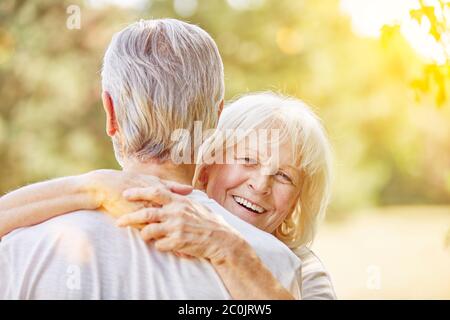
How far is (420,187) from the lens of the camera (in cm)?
1029

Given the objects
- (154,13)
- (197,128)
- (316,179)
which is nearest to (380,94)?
(154,13)

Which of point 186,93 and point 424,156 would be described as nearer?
point 186,93

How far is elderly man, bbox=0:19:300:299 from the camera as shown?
1.30 m

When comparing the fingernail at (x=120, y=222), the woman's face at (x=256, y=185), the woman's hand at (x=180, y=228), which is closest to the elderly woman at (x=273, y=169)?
the woman's face at (x=256, y=185)

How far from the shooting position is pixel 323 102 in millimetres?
9516

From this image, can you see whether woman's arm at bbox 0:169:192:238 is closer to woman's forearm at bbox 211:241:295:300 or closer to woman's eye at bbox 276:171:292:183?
woman's forearm at bbox 211:241:295:300

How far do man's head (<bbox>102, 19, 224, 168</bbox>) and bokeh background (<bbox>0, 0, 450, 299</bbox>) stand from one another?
6.92 m

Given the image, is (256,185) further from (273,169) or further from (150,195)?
(150,195)

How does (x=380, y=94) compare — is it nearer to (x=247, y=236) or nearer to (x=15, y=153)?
(x=15, y=153)

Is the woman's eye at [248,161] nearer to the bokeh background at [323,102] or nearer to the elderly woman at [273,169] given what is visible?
the elderly woman at [273,169]

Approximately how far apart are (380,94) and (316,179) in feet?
25.6

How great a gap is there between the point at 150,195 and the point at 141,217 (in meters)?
0.05

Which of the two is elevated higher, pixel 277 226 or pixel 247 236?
pixel 247 236

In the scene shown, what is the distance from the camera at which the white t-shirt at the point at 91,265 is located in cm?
129
